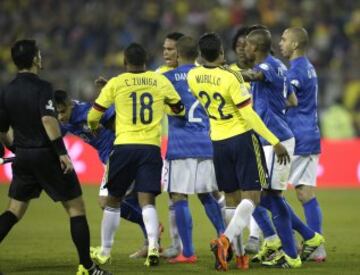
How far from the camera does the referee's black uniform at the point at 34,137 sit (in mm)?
9219

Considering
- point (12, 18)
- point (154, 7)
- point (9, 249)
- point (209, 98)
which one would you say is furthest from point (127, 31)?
point (209, 98)

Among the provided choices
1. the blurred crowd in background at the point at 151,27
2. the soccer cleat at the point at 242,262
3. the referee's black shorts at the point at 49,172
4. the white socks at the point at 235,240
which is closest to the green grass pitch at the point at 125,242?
the soccer cleat at the point at 242,262

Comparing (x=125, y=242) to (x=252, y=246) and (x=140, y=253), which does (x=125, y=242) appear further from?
(x=252, y=246)

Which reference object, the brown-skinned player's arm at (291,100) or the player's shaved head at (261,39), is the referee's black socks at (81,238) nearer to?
the player's shaved head at (261,39)

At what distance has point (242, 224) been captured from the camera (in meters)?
9.70

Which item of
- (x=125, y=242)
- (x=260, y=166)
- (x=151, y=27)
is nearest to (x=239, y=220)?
(x=260, y=166)

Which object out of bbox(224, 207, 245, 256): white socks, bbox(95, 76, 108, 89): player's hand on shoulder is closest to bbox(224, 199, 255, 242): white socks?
bbox(224, 207, 245, 256): white socks

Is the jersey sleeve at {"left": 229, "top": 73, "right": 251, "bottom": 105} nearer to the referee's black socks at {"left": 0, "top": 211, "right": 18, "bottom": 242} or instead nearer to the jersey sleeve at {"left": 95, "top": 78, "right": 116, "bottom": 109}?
the jersey sleeve at {"left": 95, "top": 78, "right": 116, "bottom": 109}

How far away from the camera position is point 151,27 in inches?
1016

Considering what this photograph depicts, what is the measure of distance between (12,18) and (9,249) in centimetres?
1558

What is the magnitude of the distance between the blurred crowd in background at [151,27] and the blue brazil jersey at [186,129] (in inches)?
477

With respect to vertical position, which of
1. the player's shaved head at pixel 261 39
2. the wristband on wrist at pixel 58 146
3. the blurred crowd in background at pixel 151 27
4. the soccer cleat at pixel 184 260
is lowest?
the soccer cleat at pixel 184 260

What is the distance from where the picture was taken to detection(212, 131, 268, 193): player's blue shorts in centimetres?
987

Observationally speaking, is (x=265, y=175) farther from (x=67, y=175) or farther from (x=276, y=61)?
(x=67, y=175)
